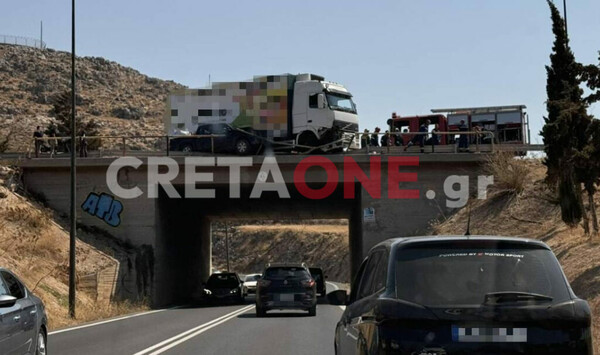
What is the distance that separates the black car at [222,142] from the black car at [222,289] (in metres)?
5.67

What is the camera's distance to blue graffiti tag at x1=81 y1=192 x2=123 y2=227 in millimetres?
36094

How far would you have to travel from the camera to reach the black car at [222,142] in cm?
3772

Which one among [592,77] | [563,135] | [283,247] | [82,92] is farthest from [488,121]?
[82,92]

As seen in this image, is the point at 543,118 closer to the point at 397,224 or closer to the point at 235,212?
the point at 397,224

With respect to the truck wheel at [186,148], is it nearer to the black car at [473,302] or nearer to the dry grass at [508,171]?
the dry grass at [508,171]

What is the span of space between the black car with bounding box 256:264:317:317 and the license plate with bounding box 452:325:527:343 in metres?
19.1

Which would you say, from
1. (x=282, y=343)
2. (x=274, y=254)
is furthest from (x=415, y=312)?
(x=274, y=254)

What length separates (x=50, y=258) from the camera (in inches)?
1233

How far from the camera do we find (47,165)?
36500mm

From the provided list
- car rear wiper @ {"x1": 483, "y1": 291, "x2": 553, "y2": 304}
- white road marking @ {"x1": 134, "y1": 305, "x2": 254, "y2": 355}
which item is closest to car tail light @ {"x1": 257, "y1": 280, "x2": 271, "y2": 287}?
white road marking @ {"x1": 134, "y1": 305, "x2": 254, "y2": 355}

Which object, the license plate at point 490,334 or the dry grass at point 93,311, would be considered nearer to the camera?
the license plate at point 490,334

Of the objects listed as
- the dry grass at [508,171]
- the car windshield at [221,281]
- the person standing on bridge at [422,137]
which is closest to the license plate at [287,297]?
the car windshield at [221,281]

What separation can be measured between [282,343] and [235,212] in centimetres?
3411

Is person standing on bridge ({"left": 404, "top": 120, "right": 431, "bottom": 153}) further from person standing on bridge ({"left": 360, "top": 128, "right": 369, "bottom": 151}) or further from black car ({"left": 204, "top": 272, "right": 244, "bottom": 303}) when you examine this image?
black car ({"left": 204, "top": 272, "right": 244, "bottom": 303})
